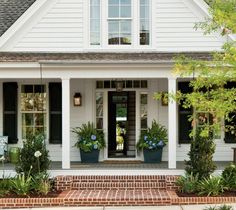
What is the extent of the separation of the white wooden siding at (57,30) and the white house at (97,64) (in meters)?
0.03

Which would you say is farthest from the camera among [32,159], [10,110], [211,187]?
[10,110]

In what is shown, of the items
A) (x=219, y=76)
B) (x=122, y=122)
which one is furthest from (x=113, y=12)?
(x=219, y=76)

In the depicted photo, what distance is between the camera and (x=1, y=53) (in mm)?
15430

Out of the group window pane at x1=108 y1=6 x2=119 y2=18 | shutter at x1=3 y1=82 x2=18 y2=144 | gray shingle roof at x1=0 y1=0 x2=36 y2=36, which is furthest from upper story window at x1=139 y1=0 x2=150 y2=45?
shutter at x1=3 y1=82 x2=18 y2=144

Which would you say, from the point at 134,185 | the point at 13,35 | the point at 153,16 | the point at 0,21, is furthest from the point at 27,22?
the point at 134,185

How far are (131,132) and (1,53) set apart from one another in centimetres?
492

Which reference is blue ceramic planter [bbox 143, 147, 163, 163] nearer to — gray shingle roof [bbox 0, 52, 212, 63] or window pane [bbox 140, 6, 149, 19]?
gray shingle roof [bbox 0, 52, 212, 63]

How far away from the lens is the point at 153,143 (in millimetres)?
15766

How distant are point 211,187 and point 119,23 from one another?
612 cm

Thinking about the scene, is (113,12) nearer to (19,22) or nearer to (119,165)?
(19,22)

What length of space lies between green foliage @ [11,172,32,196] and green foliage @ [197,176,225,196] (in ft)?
14.0

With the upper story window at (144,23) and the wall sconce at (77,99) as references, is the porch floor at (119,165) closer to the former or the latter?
the wall sconce at (77,99)

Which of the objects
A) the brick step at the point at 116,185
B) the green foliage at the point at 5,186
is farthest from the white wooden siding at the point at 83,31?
the green foliage at the point at 5,186

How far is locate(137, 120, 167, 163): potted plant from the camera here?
15773mm
